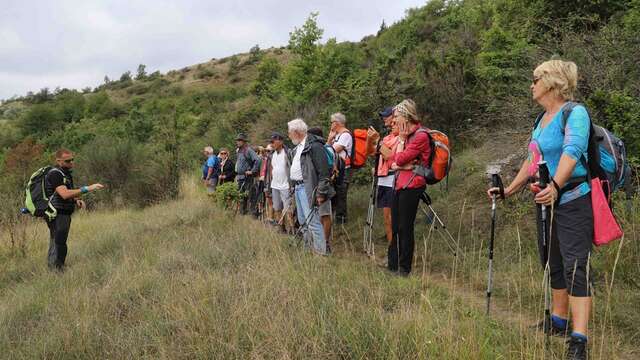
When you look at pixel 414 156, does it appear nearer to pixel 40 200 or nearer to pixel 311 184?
pixel 311 184

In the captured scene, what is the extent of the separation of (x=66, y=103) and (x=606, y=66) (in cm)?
4812

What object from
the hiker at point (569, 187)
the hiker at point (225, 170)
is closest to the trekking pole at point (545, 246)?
the hiker at point (569, 187)

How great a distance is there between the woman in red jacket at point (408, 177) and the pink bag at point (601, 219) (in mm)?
2029

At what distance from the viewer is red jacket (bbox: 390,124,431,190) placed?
4.80 meters

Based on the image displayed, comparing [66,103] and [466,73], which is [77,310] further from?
[66,103]

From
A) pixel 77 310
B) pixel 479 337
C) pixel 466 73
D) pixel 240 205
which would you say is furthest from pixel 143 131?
pixel 479 337

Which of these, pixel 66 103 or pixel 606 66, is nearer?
pixel 606 66

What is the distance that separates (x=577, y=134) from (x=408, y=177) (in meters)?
2.13

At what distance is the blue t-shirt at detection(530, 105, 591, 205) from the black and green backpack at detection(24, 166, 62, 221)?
20.5 ft

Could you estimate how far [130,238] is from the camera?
8.43 meters

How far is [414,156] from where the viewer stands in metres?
4.80

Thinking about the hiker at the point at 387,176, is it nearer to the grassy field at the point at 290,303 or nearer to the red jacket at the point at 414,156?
the grassy field at the point at 290,303

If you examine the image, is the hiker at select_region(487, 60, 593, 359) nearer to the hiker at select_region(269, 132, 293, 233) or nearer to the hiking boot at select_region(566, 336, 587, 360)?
the hiking boot at select_region(566, 336, 587, 360)

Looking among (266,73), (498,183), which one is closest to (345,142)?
(498,183)
